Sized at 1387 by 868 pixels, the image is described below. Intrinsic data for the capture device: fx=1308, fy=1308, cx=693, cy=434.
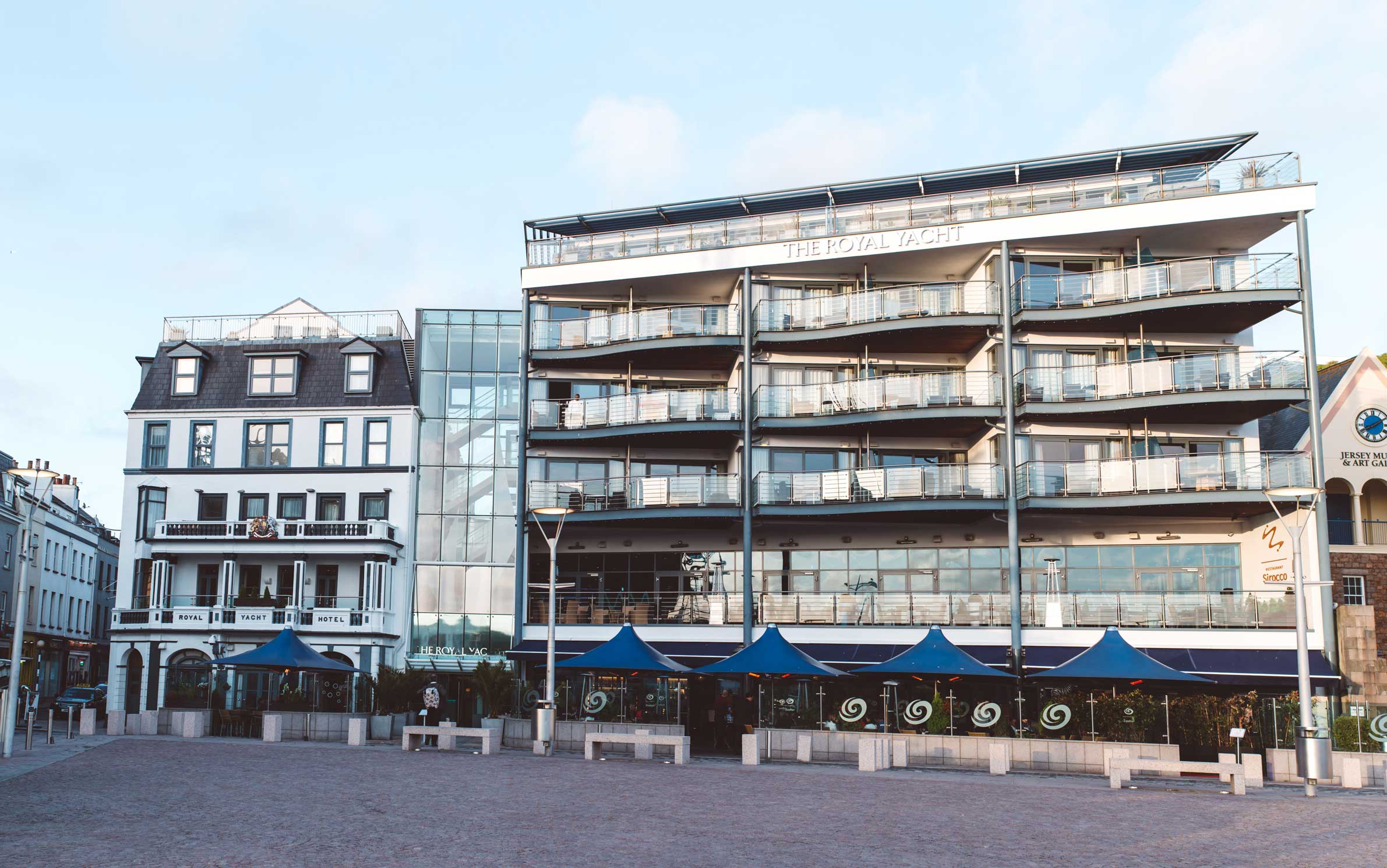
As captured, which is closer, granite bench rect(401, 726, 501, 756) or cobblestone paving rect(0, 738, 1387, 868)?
cobblestone paving rect(0, 738, 1387, 868)

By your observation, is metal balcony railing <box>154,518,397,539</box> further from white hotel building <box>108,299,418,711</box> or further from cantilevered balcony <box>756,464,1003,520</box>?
cantilevered balcony <box>756,464,1003,520</box>

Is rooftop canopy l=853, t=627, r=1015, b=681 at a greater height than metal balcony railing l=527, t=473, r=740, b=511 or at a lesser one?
lesser

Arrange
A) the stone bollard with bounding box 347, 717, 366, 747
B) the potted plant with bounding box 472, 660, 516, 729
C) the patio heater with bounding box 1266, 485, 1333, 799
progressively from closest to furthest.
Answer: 1. the patio heater with bounding box 1266, 485, 1333, 799
2. the stone bollard with bounding box 347, 717, 366, 747
3. the potted plant with bounding box 472, 660, 516, 729

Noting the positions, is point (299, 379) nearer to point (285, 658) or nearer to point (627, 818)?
point (285, 658)

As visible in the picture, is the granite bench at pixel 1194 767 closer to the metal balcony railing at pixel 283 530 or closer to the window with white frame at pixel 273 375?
the metal balcony railing at pixel 283 530

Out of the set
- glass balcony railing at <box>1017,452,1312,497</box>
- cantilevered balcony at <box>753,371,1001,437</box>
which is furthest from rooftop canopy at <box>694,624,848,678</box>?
glass balcony railing at <box>1017,452,1312,497</box>

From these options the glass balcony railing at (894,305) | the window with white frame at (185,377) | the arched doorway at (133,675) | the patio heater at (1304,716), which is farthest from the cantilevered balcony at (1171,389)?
the arched doorway at (133,675)

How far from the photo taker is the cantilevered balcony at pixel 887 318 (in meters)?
37.5

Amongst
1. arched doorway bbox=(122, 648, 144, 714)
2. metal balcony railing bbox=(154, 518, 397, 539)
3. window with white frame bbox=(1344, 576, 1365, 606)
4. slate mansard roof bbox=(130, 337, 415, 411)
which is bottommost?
arched doorway bbox=(122, 648, 144, 714)

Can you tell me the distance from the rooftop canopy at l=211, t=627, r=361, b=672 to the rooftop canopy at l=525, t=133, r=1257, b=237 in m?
15.9

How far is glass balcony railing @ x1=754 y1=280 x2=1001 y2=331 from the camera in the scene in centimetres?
3772

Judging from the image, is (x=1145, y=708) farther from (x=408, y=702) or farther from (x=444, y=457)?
(x=444, y=457)

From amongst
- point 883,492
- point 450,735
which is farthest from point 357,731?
point 883,492

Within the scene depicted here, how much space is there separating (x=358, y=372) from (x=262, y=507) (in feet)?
19.2
